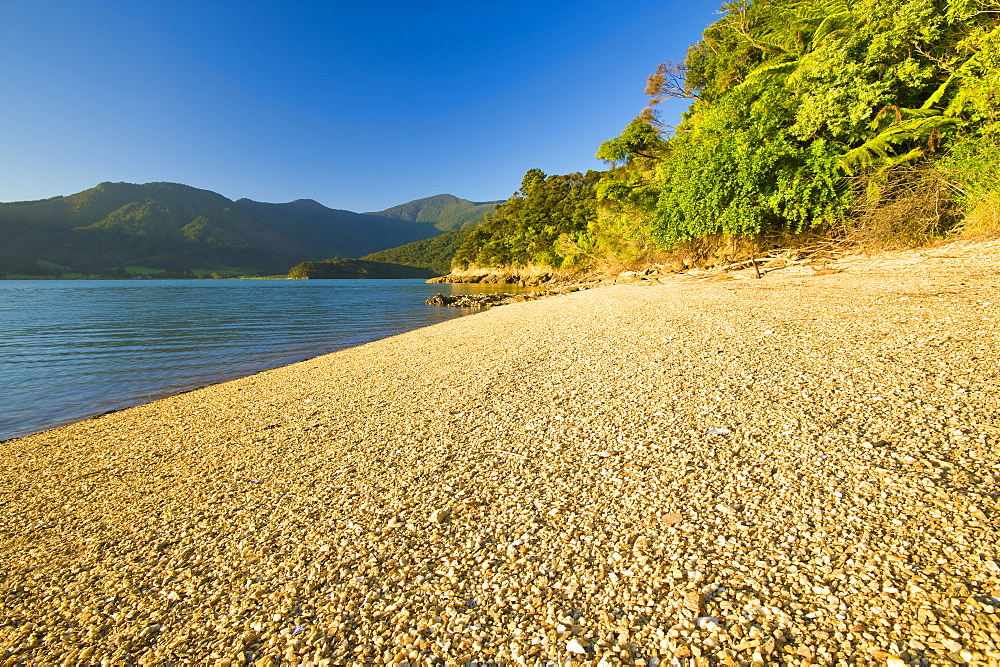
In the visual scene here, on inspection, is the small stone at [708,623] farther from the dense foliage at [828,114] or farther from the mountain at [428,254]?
the mountain at [428,254]

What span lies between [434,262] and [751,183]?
147 metres

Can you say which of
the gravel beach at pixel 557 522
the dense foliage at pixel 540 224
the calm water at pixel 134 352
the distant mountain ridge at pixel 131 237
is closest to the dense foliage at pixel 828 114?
the gravel beach at pixel 557 522

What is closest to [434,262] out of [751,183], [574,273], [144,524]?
[574,273]

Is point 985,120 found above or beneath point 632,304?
above

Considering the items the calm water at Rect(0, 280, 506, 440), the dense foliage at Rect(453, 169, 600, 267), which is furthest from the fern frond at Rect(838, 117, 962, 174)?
the dense foliage at Rect(453, 169, 600, 267)

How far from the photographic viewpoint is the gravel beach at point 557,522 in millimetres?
1866

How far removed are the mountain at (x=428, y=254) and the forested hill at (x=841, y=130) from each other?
135501 millimetres

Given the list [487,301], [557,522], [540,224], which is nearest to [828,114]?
[557,522]

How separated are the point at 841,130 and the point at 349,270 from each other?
468ft

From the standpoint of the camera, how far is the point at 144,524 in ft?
10.6

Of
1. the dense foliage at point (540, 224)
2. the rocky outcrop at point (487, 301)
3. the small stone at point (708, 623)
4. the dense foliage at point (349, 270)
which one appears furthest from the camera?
the dense foliage at point (349, 270)

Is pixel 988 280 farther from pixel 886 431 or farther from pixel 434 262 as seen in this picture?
pixel 434 262

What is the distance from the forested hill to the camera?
10.8 meters

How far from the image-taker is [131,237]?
144 meters
